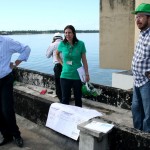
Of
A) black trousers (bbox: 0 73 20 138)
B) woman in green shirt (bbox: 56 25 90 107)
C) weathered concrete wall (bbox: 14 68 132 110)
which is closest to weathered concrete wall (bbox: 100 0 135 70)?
weathered concrete wall (bbox: 14 68 132 110)

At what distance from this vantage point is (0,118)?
4598 millimetres

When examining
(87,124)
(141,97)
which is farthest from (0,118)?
(141,97)

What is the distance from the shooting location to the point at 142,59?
11.8 feet

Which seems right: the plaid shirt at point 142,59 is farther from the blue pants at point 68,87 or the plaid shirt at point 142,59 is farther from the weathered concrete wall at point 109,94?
the weathered concrete wall at point 109,94

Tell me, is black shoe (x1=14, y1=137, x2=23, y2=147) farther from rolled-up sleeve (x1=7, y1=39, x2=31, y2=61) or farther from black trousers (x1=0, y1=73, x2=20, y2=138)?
rolled-up sleeve (x1=7, y1=39, x2=31, y2=61)

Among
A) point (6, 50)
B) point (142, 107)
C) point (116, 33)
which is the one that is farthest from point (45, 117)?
point (116, 33)

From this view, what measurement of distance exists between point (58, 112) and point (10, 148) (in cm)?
92

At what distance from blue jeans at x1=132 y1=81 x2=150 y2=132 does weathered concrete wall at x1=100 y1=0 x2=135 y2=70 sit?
1276 cm

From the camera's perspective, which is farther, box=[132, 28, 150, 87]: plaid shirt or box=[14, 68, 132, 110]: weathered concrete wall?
box=[14, 68, 132, 110]: weathered concrete wall

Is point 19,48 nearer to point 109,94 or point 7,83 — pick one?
Result: point 7,83

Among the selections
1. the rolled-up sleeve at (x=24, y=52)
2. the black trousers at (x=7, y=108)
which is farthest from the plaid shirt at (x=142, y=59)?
the black trousers at (x=7, y=108)

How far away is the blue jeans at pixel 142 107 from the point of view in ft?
12.0

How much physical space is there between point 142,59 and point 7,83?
6.53 ft

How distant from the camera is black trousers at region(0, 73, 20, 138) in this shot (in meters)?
4.38
